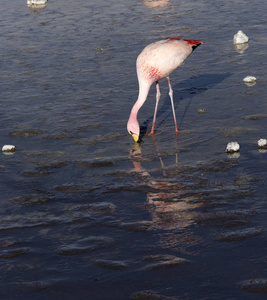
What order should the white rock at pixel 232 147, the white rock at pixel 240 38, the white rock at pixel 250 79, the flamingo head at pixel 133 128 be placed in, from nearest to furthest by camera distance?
the white rock at pixel 232 147 → the flamingo head at pixel 133 128 → the white rock at pixel 250 79 → the white rock at pixel 240 38

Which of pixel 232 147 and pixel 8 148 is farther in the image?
pixel 8 148

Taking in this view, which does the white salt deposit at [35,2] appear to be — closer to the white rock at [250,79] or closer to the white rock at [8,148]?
the white rock at [250,79]

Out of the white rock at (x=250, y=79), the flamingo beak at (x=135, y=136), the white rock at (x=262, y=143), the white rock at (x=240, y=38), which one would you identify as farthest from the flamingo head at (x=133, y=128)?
the white rock at (x=240, y=38)

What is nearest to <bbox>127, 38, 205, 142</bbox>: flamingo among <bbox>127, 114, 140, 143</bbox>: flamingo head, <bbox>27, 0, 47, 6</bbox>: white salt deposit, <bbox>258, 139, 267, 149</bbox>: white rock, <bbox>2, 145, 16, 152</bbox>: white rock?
<bbox>127, 114, 140, 143</bbox>: flamingo head

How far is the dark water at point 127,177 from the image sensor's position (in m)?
4.79

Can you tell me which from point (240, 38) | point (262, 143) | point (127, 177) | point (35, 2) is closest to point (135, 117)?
point (127, 177)

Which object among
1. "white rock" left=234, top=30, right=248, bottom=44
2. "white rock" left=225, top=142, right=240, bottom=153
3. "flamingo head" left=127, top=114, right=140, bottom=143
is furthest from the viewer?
"white rock" left=234, top=30, right=248, bottom=44

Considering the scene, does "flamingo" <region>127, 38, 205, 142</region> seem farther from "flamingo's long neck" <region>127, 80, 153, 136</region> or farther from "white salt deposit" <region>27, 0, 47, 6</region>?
"white salt deposit" <region>27, 0, 47, 6</region>

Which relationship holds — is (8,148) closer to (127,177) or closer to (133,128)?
(133,128)

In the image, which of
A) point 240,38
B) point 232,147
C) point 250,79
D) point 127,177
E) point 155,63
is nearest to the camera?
point 127,177

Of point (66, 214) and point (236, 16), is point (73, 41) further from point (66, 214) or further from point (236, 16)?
point (66, 214)

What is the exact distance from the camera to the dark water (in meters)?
4.79

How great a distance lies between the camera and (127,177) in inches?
274

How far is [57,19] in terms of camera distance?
17406 mm
